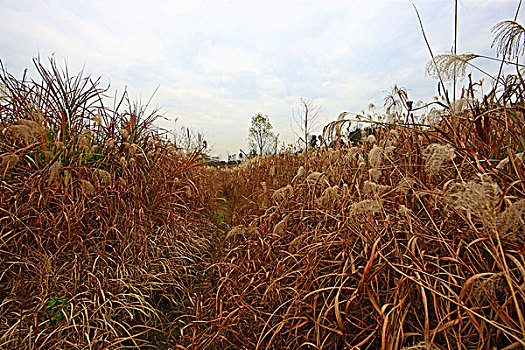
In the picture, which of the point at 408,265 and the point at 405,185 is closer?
the point at 408,265

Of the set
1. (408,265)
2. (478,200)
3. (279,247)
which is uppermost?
(478,200)

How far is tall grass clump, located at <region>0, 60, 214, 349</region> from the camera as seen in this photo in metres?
1.77

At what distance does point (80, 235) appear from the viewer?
7.65 ft

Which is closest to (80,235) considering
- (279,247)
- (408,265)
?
(279,247)

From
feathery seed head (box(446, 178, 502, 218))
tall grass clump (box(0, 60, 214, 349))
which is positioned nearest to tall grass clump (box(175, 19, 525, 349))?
feathery seed head (box(446, 178, 502, 218))

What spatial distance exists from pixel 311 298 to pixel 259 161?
16.0ft

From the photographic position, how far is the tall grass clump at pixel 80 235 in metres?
1.77

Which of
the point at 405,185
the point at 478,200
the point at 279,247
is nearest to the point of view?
the point at 478,200

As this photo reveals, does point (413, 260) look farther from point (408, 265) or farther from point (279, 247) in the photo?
point (279, 247)

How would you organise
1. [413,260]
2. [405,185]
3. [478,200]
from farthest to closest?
[405,185]
[413,260]
[478,200]

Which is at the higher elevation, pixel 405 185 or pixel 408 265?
pixel 405 185

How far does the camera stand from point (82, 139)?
2418 mm

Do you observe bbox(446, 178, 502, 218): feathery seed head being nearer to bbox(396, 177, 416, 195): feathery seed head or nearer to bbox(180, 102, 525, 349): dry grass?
bbox(180, 102, 525, 349): dry grass

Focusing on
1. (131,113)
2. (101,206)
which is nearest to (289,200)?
(101,206)
